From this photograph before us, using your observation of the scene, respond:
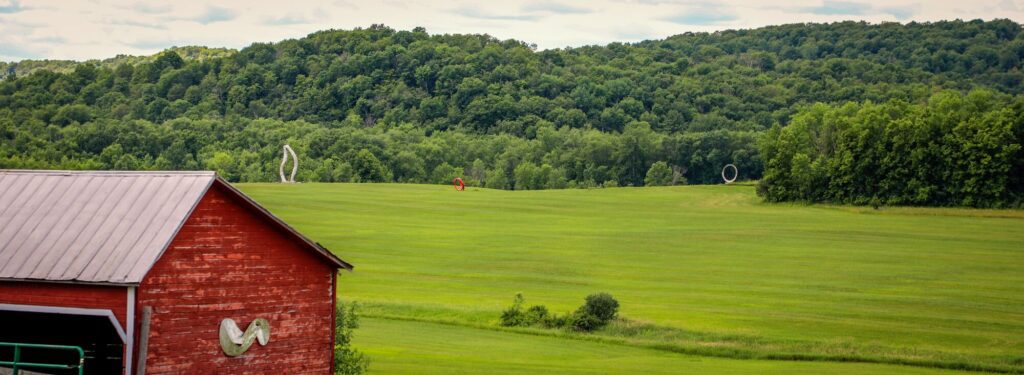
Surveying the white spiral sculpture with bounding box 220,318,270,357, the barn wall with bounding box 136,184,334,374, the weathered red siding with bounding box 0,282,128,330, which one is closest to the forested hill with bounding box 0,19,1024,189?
the barn wall with bounding box 136,184,334,374

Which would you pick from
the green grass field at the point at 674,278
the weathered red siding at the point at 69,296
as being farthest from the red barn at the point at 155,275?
the green grass field at the point at 674,278

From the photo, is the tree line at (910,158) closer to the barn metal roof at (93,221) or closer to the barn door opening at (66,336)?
the barn metal roof at (93,221)

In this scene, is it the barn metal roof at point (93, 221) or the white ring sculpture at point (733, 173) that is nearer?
the barn metal roof at point (93, 221)

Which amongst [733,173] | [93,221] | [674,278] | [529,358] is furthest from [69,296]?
[733,173]

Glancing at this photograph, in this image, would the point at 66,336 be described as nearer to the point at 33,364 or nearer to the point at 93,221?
the point at 93,221

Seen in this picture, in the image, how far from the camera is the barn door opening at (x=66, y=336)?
75.9 ft

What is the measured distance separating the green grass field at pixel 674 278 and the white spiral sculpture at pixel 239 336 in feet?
31.9

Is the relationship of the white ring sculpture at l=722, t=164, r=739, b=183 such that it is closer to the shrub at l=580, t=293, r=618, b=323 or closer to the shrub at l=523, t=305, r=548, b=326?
the shrub at l=523, t=305, r=548, b=326

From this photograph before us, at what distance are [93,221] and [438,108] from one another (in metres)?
151

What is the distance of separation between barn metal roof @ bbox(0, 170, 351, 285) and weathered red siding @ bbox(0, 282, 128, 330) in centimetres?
25

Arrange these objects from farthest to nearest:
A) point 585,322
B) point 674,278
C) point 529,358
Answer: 1. point 674,278
2. point 585,322
3. point 529,358

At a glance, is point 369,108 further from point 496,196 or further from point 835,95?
point 496,196

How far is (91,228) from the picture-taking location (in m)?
23.8

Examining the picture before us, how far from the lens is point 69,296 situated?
23.0 m
